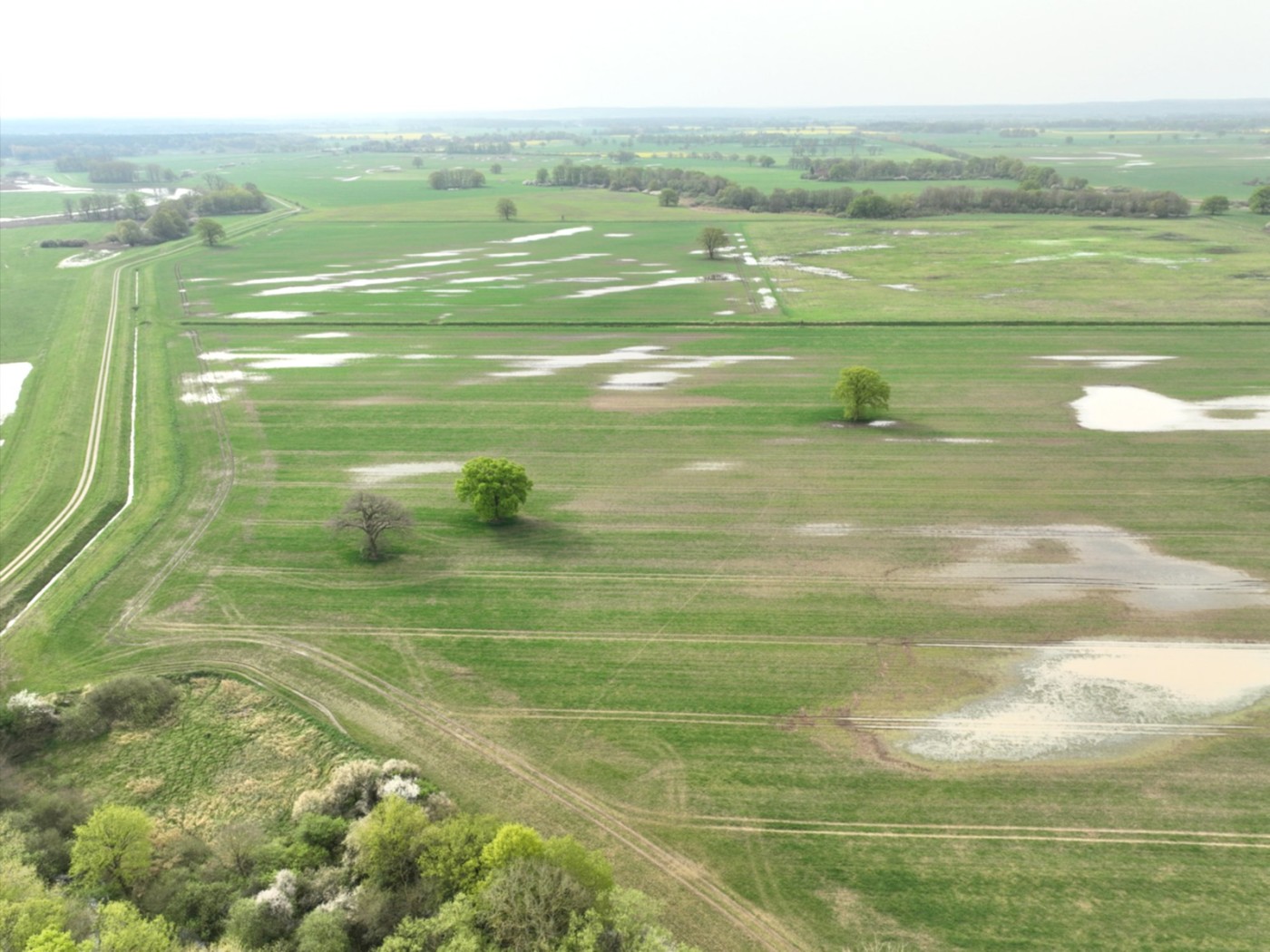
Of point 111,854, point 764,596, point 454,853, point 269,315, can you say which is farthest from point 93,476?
point 764,596

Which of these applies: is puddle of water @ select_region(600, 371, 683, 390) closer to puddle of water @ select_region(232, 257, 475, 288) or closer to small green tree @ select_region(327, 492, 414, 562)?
small green tree @ select_region(327, 492, 414, 562)

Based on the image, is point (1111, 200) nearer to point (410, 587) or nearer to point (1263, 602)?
point (1263, 602)

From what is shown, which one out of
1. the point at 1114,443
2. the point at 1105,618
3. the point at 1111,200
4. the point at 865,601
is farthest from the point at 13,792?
the point at 1111,200

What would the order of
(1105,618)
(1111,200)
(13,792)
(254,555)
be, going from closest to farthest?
(13,792)
(1105,618)
(254,555)
(1111,200)

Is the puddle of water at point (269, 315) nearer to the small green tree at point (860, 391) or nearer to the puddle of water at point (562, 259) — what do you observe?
the puddle of water at point (562, 259)

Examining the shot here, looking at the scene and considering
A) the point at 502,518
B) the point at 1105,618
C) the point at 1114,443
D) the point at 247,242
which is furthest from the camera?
the point at 247,242

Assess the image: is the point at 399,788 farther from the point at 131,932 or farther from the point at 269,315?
the point at 269,315
